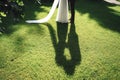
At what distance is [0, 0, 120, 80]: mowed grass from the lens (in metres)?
4.86

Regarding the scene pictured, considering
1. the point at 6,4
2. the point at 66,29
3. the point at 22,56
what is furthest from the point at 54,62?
the point at 6,4

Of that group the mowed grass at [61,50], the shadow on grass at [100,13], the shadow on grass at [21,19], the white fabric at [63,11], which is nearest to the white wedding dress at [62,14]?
the white fabric at [63,11]

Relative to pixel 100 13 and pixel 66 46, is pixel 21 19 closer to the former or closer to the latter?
pixel 66 46

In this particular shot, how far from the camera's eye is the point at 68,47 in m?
5.94

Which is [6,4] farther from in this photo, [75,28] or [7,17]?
[75,28]

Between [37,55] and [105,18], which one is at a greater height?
[37,55]

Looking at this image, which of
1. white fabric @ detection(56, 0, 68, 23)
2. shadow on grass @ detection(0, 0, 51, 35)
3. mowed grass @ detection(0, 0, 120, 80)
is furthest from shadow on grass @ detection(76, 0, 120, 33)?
shadow on grass @ detection(0, 0, 51, 35)

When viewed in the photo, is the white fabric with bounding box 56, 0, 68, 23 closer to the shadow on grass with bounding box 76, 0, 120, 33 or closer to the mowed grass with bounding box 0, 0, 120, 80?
the mowed grass with bounding box 0, 0, 120, 80

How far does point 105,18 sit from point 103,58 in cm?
338

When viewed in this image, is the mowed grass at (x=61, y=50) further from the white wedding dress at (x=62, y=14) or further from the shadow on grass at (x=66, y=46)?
the white wedding dress at (x=62, y=14)

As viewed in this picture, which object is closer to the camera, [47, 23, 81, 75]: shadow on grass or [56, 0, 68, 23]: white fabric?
[47, 23, 81, 75]: shadow on grass

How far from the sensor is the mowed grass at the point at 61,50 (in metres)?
4.86

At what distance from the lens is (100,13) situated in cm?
925

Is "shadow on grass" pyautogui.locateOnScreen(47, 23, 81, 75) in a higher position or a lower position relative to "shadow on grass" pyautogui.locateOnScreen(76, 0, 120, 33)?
higher
